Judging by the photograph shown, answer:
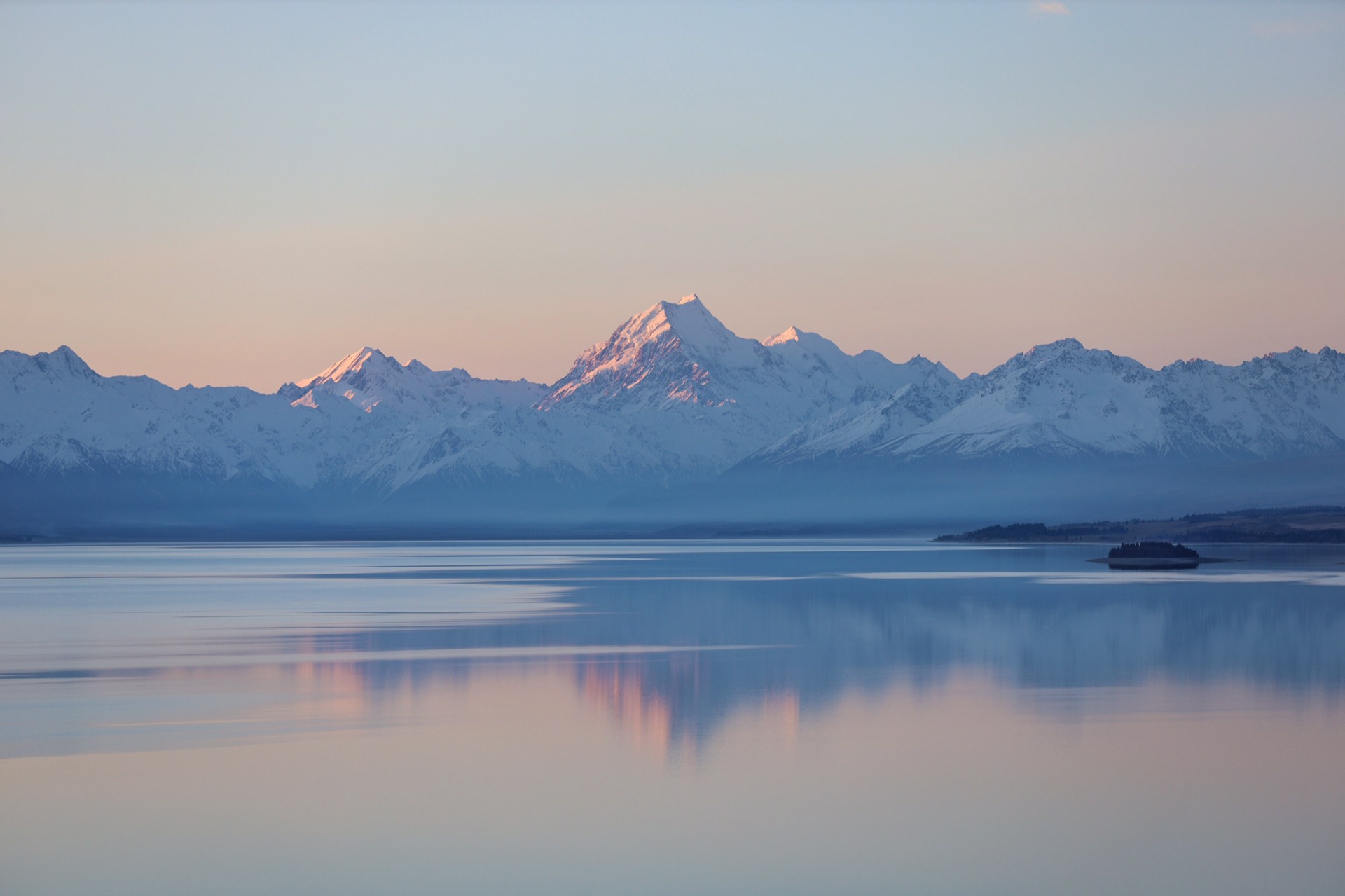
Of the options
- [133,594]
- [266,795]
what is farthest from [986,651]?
[133,594]

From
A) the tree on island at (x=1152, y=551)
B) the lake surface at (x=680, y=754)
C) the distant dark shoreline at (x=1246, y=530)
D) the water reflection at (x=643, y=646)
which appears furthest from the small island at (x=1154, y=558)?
the lake surface at (x=680, y=754)

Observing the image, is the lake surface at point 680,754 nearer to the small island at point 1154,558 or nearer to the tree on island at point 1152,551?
the small island at point 1154,558

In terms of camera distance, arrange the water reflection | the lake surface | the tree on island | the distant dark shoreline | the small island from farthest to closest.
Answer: the distant dark shoreline < the tree on island < the small island < the water reflection < the lake surface

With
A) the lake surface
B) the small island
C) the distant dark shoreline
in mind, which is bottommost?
the lake surface

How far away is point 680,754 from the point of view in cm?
2966

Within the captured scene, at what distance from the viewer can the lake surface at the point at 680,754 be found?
2188 cm

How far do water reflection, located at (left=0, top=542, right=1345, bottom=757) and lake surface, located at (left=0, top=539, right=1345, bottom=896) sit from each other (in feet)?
0.78

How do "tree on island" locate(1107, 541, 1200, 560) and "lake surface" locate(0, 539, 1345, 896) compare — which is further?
"tree on island" locate(1107, 541, 1200, 560)

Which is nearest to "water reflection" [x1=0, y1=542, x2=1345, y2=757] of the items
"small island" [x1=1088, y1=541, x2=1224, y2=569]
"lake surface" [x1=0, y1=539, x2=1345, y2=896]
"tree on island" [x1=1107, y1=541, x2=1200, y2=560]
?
"lake surface" [x1=0, y1=539, x2=1345, y2=896]

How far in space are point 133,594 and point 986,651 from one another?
53864mm

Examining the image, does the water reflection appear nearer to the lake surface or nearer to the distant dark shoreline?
→ the lake surface

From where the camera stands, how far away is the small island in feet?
371

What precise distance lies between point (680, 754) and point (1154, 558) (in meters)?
92.8

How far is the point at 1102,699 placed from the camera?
1448 inches
